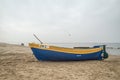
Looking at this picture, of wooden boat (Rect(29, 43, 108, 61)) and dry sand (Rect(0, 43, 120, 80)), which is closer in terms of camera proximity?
dry sand (Rect(0, 43, 120, 80))

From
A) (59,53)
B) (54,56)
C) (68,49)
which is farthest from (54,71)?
(68,49)

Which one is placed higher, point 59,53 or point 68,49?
point 68,49

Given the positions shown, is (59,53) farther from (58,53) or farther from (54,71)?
(54,71)

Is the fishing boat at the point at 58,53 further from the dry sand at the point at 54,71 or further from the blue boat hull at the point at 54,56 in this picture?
the dry sand at the point at 54,71

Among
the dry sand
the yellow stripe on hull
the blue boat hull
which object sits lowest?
the dry sand

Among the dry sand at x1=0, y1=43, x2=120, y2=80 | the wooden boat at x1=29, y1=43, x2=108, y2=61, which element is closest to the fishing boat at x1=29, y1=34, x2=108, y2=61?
the wooden boat at x1=29, y1=43, x2=108, y2=61

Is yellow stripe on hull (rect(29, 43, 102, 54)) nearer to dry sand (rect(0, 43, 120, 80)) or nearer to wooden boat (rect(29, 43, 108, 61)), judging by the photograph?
wooden boat (rect(29, 43, 108, 61))

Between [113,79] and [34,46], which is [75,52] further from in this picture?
[113,79]

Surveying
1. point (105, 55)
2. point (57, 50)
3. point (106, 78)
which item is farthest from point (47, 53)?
point (105, 55)

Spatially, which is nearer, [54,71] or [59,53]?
[54,71]

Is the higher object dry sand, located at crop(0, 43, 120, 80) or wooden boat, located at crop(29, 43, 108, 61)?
wooden boat, located at crop(29, 43, 108, 61)

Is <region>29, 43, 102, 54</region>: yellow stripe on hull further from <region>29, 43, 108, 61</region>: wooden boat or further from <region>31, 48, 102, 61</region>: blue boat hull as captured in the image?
<region>31, 48, 102, 61</region>: blue boat hull

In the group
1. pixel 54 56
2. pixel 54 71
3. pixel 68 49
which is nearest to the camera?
pixel 54 71

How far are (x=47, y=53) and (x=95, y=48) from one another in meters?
4.77
